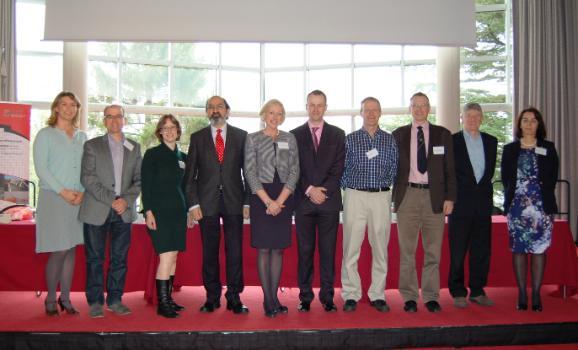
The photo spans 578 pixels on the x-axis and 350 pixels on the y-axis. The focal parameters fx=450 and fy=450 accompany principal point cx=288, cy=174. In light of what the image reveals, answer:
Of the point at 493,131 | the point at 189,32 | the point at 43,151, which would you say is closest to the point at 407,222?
the point at 43,151

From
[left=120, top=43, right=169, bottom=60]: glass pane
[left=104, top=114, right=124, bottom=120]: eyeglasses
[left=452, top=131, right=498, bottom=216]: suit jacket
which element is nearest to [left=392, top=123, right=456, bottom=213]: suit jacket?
[left=452, top=131, right=498, bottom=216]: suit jacket

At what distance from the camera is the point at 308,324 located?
120 inches

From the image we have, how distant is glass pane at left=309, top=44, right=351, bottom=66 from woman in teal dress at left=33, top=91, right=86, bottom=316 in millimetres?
6020

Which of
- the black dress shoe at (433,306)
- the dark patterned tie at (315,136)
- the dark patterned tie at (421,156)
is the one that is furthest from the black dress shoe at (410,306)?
the dark patterned tie at (315,136)

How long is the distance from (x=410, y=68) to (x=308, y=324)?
6392 millimetres

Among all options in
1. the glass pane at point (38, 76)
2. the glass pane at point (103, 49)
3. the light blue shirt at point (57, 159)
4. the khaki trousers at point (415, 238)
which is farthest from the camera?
the glass pane at point (103, 49)

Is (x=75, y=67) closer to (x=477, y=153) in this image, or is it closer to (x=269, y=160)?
(x=269, y=160)

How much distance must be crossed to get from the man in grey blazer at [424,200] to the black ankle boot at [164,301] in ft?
5.62

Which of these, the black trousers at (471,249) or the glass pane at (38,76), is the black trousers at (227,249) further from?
the glass pane at (38,76)

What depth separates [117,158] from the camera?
335cm

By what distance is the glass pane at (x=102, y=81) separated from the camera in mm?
7719

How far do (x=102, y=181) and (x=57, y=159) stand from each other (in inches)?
13.9

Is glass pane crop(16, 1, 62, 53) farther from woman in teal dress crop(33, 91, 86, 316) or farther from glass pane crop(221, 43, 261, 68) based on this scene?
woman in teal dress crop(33, 91, 86, 316)

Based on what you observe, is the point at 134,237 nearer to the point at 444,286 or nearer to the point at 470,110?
the point at 444,286
